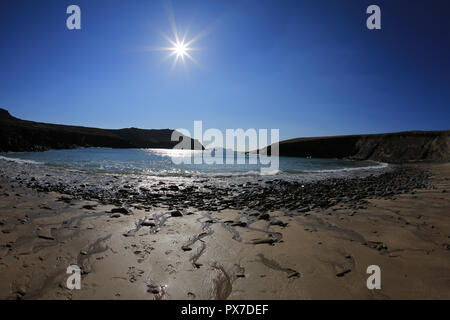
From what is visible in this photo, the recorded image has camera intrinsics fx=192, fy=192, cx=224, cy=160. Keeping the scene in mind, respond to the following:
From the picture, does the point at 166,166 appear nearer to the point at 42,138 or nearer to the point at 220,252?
the point at 220,252

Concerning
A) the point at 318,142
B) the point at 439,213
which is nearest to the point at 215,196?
the point at 439,213

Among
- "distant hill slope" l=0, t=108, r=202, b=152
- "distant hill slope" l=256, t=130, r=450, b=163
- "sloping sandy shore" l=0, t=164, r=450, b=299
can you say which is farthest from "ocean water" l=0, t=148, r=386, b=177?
"distant hill slope" l=256, t=130, r=450, b=163

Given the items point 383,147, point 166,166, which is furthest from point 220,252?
point 383,147

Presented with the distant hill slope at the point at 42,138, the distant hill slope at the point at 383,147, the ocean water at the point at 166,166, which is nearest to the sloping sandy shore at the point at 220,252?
the ocean water at the point at 166,166

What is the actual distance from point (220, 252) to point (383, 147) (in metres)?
92.4

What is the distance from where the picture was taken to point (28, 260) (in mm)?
4281

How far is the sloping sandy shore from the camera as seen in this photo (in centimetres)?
354

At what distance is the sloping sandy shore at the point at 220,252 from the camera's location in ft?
11.6

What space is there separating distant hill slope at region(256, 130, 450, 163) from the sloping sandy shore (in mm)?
67051

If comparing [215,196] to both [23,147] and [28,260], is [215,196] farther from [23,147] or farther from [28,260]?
[23,147]

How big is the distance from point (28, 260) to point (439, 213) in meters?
13.5

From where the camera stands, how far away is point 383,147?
73938mm

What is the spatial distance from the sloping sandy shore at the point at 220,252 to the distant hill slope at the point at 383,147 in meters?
67.1

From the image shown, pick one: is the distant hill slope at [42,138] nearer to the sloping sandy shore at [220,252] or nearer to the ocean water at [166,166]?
the ocean water at [166,166]
